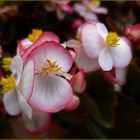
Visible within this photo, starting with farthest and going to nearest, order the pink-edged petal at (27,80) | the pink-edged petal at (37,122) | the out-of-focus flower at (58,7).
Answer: the out-of-focus flower at (58,7)
the pink-edged petal at (37,122)
the pink-edged petal at (27,80)

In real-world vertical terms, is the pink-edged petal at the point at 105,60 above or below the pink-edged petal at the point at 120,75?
above

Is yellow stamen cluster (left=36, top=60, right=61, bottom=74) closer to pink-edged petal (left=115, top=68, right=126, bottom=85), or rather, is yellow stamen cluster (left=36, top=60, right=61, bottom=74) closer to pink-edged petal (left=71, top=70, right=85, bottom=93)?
pink-edged petal (left=71, top=70, right=85, bottom=93)

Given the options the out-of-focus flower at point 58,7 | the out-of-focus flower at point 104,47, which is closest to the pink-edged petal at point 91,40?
the out-of-focus flower at point 104,47

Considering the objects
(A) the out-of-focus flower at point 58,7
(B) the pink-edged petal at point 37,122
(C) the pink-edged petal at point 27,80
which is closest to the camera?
(C) the pink-edged petal at point 27,80

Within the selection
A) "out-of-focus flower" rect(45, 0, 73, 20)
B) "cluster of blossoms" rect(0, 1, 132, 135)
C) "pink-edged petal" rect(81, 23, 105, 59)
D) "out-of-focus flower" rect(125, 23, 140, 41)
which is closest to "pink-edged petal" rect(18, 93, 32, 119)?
"cluster of blossoms" rect(0, 1, 132, 135)

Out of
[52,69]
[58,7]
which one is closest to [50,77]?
[52,69]

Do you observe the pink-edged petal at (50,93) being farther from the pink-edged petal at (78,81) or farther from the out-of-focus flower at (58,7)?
the out-of-focus flower at (58,7)

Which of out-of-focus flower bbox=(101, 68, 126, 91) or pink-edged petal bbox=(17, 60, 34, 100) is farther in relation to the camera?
out-of-focus flower bbox=(101, 68, 126, 91)
